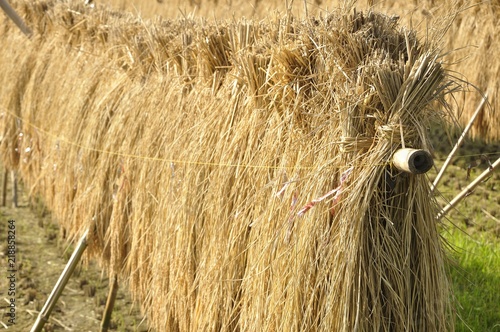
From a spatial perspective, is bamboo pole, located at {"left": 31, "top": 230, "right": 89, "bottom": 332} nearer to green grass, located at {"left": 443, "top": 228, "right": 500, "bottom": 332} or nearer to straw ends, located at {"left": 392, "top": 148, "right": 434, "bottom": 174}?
green grass, located at {"left": 443, "top": 228, "right": 500, "bottom": 332}

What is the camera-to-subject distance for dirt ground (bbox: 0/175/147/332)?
4.49 metres

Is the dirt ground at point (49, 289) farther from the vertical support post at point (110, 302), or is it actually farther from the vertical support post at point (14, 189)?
the vertical support post at point (14, 189)

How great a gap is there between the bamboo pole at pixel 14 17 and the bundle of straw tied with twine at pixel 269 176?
1458 mm

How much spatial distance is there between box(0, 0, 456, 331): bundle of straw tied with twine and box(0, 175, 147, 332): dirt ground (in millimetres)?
700

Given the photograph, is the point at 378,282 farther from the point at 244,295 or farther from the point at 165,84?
the point at 165,84

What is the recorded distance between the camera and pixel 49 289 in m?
4.97

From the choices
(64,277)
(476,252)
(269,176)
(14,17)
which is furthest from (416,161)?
(14,17)

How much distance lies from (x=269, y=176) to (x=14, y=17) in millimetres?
3762

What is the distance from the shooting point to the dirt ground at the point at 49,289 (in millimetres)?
4492

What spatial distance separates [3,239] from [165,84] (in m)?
3.10

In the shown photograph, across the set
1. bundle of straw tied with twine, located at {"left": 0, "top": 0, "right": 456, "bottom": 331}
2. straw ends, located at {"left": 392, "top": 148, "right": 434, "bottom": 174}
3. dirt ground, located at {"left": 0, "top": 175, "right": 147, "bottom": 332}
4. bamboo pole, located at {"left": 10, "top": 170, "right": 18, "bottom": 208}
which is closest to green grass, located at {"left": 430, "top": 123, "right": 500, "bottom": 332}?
bundle of straw tied with twine, located at {"left": 0, "top": 0, "right": 456, "bottom": 331}

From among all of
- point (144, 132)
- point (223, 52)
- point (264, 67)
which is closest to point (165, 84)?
point (144, 132)

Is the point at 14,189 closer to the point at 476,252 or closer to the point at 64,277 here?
the point at 64,277

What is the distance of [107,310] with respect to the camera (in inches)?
162
